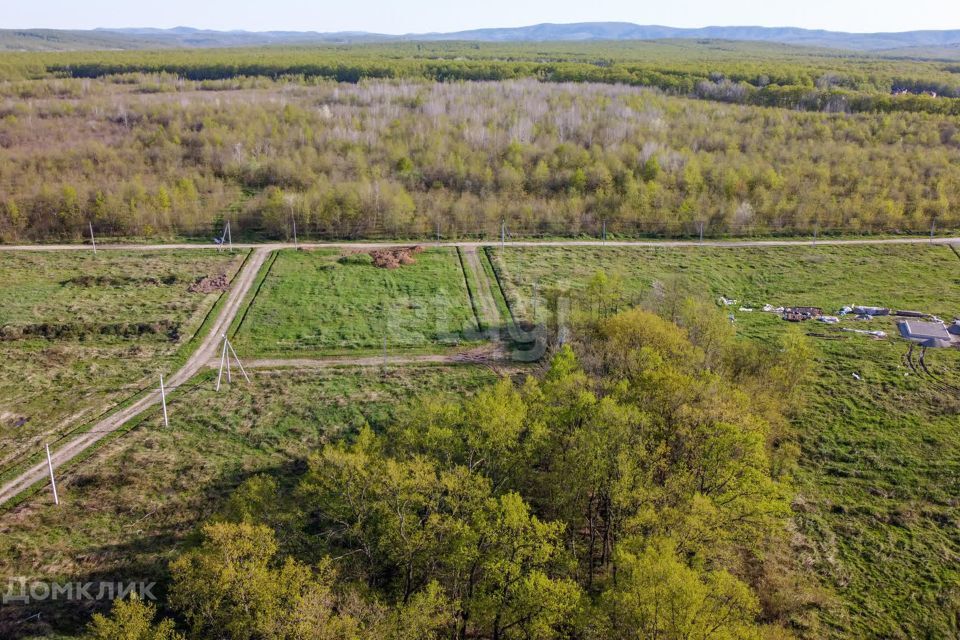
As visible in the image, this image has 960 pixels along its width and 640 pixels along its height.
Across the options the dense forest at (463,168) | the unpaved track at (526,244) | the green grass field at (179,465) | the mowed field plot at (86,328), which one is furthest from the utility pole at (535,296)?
the mowed field plot at (86,328)

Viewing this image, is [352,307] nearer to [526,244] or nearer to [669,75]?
[526,244]

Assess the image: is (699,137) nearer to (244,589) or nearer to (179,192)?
(179,192)

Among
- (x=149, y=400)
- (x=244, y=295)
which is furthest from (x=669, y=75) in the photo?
(x=149, y=400)

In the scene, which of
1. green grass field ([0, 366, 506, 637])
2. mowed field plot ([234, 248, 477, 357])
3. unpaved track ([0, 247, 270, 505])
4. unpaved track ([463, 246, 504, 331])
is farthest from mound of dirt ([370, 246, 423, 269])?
green grass field ([0, 366, 506, 637])

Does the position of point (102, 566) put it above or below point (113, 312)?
below

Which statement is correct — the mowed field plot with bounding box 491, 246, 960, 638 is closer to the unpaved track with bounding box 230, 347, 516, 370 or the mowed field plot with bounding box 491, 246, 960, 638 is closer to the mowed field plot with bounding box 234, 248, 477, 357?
the mowed field plot with bounding box 234, 248, 477, 357

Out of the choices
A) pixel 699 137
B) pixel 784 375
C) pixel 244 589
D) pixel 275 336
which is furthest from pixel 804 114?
pixel 244 589
